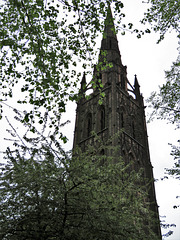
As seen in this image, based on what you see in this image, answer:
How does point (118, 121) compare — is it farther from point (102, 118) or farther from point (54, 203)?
point (54, 203)

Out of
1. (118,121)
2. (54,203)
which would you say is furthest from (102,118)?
(54,203)

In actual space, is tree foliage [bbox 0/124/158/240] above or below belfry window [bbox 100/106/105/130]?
below

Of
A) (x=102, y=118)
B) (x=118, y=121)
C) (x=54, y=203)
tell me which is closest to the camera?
(x=54, y=203)

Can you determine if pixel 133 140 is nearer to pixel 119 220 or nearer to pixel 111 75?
pixel 111 75

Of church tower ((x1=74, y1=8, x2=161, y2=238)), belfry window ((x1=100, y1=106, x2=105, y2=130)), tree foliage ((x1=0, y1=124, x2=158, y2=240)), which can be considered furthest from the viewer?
belfry window ((x1=100, y1=106, x2=105, y2=130))

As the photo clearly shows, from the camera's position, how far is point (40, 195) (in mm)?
5551

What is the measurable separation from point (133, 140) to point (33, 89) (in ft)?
59.7

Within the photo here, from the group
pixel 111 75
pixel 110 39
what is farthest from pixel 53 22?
pixel 110 39

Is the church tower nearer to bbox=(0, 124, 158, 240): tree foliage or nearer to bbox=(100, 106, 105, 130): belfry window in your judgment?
bbox=(100, 106, 105, 130): belfry window

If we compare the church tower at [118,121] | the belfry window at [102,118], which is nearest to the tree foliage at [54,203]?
the church tower at [118,121]

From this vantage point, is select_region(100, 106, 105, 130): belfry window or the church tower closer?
the church tower

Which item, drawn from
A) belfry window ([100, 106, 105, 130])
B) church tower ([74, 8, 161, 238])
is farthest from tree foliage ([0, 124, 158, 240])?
belfry window ([100, 106, 105, 130])

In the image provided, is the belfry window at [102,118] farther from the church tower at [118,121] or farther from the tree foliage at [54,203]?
the tree foliage at [54,203]

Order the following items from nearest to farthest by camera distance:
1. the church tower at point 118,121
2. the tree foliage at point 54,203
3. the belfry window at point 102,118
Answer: the tree foliage at point 54,203 < the church tower at point 118,121 < the belfry window at point 102,118
